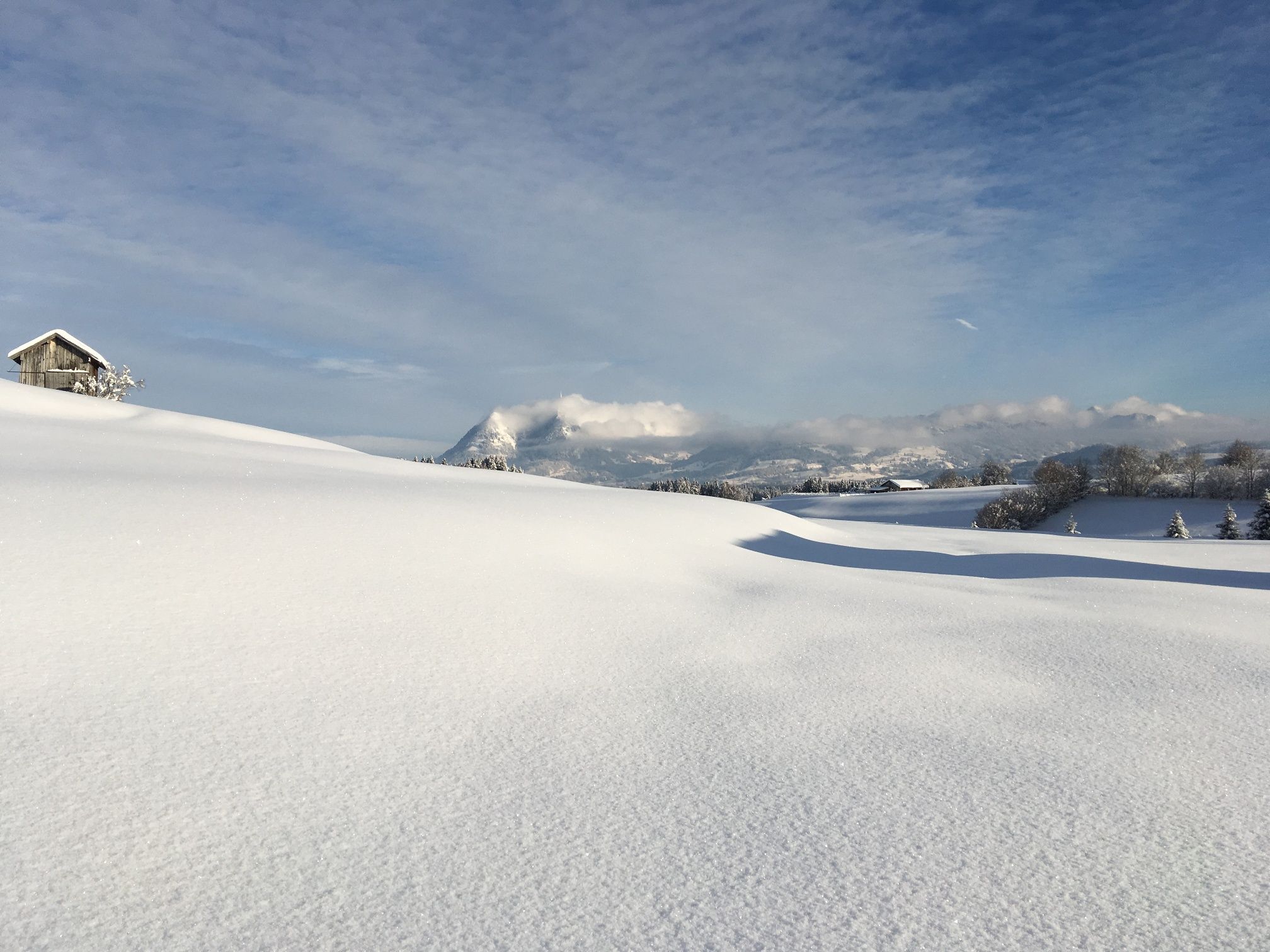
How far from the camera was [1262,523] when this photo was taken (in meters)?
41.2

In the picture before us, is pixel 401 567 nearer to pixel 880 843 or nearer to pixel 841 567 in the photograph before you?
pixel 880 843

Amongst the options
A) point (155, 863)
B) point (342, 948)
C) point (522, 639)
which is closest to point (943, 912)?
point (342, 948)

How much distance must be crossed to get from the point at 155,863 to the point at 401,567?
4198mm

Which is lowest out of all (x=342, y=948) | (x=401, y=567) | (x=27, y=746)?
(x=342, y=948)

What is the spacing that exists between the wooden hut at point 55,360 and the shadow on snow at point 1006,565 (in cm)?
2609

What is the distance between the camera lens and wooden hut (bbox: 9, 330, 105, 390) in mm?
24250

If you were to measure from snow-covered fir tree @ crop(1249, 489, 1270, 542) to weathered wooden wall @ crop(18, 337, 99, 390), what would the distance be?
61.3m

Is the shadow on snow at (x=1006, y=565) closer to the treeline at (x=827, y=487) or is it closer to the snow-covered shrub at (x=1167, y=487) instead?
the snow-covered shrub at (x=1167, y=487)

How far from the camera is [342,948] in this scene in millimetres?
2338

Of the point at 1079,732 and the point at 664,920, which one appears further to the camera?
the point at 1079,732

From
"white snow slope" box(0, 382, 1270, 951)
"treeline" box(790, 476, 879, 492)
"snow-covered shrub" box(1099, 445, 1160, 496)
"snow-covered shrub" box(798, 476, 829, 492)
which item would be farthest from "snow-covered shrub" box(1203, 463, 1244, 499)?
"white snow slope" box(0, 382, 1270, 951)

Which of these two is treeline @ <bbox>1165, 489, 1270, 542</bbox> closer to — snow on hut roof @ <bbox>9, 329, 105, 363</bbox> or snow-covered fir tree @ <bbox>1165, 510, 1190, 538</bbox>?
snow-covered fir tree @ <bbox>1165, 510, 1190, 538</bbox>

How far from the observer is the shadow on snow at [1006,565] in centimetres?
1368

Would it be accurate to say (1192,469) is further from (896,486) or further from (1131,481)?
(896,486)
